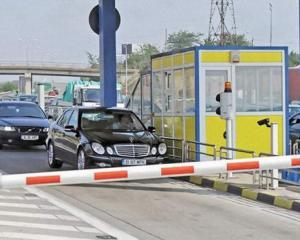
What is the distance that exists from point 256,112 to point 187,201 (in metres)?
4.22

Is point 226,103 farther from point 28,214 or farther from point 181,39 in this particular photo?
point 181,39

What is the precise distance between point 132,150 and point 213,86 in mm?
2532

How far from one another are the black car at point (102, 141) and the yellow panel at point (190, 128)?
0.92m

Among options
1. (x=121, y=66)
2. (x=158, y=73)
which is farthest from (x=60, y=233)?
(x=121, y=66)

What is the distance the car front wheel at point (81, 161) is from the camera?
45.0ft

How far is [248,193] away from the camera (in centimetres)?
1151

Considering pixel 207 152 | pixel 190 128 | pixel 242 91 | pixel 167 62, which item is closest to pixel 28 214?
pixel 207 152

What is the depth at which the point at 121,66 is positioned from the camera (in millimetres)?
104125

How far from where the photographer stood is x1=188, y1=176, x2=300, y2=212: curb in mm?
10383

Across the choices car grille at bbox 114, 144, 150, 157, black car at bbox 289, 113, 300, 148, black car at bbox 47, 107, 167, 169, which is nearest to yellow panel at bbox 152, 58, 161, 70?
black car at bbox 47, 107, 167, 169

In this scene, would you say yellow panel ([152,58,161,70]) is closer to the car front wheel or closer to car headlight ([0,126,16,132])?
the car front wheel

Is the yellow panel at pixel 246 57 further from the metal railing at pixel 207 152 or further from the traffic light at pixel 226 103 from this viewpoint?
the metal railing at pixel 207 152

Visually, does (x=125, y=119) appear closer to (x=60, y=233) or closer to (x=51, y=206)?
(x=51, y=206)

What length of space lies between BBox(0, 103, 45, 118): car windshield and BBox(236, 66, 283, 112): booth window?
946 centimetres
